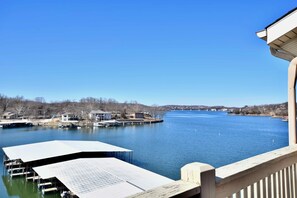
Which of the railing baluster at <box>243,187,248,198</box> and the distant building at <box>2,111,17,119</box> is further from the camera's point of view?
the distant building at <box>2,111,17,119</box>

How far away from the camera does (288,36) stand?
6.98 ft

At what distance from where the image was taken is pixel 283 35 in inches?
82.5

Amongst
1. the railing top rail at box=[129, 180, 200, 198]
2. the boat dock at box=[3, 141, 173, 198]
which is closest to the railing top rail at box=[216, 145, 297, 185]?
the railing top rail at box=[129, 180, 200, 198]

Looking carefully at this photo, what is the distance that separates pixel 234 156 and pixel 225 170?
2419 cm

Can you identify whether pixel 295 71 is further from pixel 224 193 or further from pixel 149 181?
Answer: pixel 149 181

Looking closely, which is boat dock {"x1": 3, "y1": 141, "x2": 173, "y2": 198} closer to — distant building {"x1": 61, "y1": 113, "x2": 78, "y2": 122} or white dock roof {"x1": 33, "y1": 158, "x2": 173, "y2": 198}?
white dock roof {"x1": 33, "y1": 158, "x2": 173, "y2": 198}

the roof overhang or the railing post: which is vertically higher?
the roof overhang

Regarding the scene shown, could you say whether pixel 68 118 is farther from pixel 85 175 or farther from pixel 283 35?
pixel 283 35

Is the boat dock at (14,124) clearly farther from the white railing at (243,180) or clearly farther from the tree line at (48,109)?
the white railing at (243,180)

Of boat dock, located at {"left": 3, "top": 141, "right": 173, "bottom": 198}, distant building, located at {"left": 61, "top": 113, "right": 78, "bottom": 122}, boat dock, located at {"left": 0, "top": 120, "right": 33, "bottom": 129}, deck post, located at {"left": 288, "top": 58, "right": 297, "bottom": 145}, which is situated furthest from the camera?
distant building, located at {"left": 61, "top": 113, "right": 78, "bottom": 122}

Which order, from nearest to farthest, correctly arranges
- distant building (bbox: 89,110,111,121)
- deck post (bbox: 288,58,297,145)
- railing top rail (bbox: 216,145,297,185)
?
railing top rail (bbox: 216,145,297,185)
deck post (bbox: 288,58,297,145)
distant building (bbox: 89,110,111,121)

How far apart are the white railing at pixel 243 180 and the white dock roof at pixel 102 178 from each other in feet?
28.9

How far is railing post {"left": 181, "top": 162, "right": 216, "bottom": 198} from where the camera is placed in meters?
0.97

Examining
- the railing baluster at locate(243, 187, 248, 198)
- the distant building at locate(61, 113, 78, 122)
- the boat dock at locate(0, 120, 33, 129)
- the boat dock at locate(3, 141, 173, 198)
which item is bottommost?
the boat dock at locate(0, 120, 33, 129)
